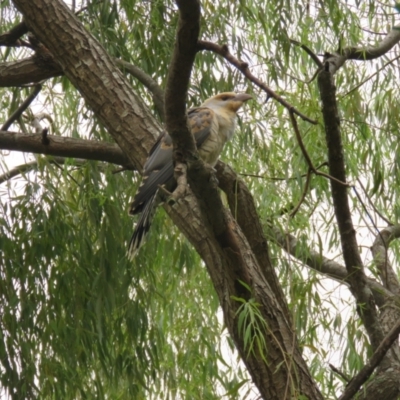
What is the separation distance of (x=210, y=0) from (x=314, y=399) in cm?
170

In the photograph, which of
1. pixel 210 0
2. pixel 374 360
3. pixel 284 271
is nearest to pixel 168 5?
pixel 210 0

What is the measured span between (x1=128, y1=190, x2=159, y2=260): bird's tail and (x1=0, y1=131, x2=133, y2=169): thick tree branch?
Result: 0.91 feet

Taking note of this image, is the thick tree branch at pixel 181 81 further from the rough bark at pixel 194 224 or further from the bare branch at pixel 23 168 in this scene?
the bare branch at pixel 23 168

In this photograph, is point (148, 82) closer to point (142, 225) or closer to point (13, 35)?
point (13, 35)

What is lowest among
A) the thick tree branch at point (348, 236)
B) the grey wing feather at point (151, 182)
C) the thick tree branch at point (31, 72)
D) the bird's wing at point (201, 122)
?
the thick tree branch at point (348, 236)

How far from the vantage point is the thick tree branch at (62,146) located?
304 centimetres

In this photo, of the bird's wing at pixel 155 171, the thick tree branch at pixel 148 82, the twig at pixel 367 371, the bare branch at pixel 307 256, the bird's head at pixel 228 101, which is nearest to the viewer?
the twig at pixel 367 371

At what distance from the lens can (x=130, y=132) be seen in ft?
9.37

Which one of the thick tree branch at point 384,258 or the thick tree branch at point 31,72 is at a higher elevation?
the thick tree branch at point 31,72

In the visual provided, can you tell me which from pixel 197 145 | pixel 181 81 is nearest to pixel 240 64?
pixel 181 81

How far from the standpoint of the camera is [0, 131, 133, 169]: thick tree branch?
304cm

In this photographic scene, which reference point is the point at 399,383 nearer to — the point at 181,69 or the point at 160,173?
the point at 160,173

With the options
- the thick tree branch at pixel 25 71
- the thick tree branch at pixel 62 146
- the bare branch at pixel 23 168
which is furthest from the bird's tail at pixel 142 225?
the thick tree branch at pixel 25 71

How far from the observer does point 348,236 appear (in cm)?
280
